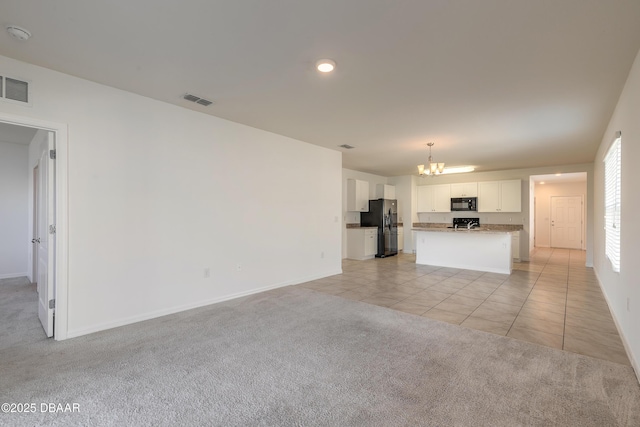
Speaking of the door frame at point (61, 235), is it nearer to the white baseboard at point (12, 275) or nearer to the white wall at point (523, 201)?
the white baseboard at point (12, 275)

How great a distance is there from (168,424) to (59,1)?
8.86 feet

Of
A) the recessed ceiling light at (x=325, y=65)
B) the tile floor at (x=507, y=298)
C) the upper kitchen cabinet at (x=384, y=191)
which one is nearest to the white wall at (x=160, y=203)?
the tile floor at (x=507, y=298)

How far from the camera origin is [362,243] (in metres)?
8.20

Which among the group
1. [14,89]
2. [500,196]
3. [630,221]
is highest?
[14,89]

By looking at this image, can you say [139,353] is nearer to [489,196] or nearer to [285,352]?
[285,352]

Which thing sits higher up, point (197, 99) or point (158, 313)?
point (197, 99)

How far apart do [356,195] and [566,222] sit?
8308 mm

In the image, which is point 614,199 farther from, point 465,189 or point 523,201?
point 465,189

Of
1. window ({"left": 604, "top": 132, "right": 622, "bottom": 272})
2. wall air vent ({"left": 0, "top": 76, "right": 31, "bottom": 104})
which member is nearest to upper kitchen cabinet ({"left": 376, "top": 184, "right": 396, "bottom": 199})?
window ({"left": 604, "top": 132, "right": 622, "bottom": 272})

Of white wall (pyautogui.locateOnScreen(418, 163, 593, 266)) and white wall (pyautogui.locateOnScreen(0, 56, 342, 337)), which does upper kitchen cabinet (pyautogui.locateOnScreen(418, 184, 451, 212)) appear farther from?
white wall (pyautogui.locateOnScreen(0, 56, 342, 337))

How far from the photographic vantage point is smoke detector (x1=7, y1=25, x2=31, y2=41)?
219cm

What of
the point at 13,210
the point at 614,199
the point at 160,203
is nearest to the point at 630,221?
the point at 614,199

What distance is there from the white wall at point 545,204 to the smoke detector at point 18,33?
13.6 meters

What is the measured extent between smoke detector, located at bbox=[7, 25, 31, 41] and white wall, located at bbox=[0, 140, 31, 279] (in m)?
4.75
